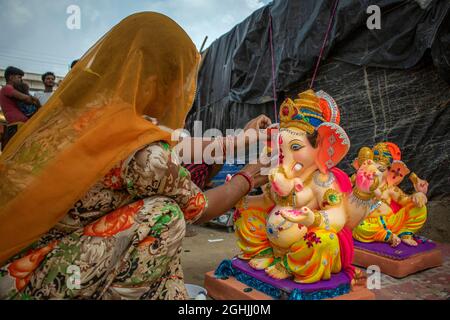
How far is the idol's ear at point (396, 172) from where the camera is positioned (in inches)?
138

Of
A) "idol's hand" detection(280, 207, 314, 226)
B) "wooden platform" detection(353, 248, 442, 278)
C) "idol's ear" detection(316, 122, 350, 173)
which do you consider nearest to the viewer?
"idol's hand" detection(280, 207, 314, 226)

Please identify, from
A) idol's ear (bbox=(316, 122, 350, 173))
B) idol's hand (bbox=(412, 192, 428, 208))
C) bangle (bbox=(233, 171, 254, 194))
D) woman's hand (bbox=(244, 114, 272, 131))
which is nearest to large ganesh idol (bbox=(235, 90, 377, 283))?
idol's ear (bbox=(316, 122, 350, 173))

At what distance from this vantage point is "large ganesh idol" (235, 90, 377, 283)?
87.1 inches

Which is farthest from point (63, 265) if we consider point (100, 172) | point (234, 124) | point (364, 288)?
point (234, 124)

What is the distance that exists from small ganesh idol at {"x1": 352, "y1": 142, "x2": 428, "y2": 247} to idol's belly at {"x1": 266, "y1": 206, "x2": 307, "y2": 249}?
1458mm

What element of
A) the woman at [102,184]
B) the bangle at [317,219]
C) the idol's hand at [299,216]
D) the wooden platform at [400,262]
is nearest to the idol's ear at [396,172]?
the wooden platform at [400,262]

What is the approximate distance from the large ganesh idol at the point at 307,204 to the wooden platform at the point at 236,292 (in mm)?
146

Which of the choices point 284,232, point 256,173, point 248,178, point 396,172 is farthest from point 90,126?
point 396,172

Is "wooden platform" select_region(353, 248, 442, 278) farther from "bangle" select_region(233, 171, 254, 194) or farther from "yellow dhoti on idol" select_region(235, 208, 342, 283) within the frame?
"bangle" select_region(233, 171, 254, 194)

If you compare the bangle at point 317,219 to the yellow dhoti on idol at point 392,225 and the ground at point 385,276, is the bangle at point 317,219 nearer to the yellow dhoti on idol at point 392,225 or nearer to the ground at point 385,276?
the ground at point 385,276

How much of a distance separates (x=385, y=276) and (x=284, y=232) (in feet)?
4.68

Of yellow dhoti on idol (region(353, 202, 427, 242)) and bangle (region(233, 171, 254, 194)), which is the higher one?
bangle (region(233, 171, 254, 194))

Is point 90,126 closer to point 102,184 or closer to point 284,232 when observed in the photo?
point 102,184

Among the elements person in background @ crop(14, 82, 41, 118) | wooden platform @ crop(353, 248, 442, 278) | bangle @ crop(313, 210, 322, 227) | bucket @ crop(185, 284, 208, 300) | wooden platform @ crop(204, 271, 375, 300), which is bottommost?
wooden platform @ crop(353, 248, 442, 278)
